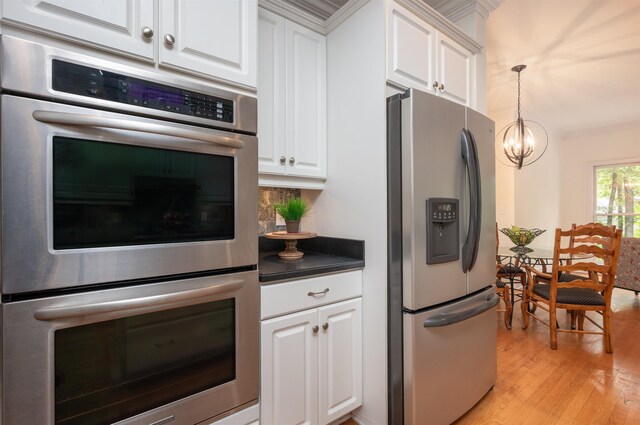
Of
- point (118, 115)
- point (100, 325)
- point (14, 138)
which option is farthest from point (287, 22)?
point (100, 325)

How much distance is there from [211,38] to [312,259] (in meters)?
1.14

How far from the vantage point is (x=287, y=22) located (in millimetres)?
1782

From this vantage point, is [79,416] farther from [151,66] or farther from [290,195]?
[290,195]

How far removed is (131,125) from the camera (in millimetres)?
981

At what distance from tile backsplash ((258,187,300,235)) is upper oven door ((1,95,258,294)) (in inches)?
30.1

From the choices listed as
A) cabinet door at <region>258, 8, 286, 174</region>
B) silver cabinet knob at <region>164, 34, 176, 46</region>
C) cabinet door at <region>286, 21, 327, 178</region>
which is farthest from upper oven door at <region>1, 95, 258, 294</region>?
cabinet door at <region>286, 21, 327, 178</region>

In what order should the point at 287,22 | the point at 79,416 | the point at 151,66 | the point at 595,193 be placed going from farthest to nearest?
1. the point at 595,193
2. the point at 287,22
3. the point at 151,66
4. the point at 79,416

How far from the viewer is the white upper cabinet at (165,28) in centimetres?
93

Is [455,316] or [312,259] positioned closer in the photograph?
[455,316]

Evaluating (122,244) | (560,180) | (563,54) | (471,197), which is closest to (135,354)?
(122,244)

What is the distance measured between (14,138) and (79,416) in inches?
32.3

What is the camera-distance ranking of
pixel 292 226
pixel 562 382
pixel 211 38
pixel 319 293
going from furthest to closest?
pixel 562 382
pixel 292 226
pixel 319 293
pixel 211 38

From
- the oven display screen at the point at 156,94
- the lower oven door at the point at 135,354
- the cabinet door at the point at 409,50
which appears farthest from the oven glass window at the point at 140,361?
the cabinet door at the point at 409,50

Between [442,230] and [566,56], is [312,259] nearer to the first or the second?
[442,230]
